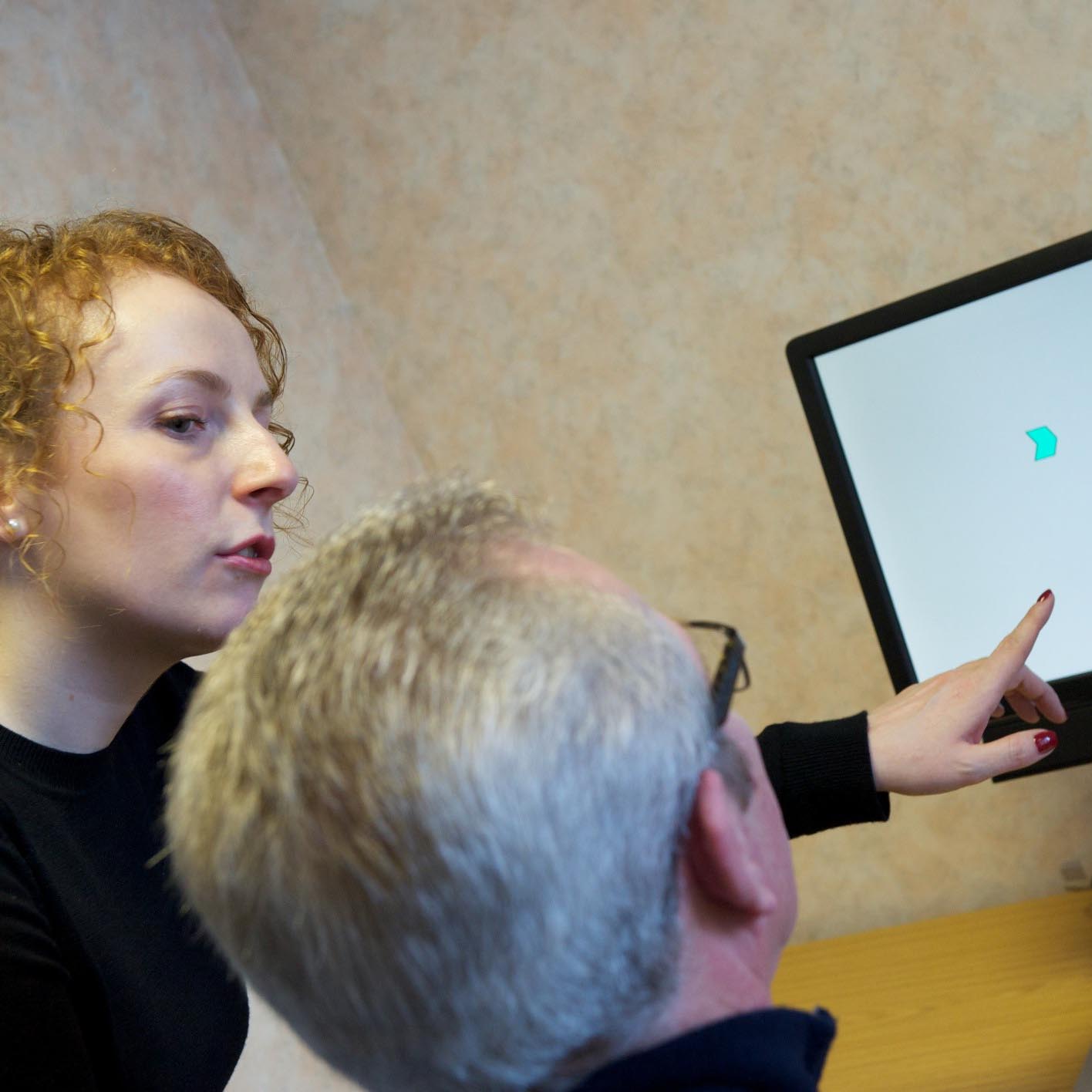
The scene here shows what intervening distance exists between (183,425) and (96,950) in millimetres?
380

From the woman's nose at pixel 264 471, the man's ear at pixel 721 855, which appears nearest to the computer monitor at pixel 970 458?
the woman's nose at pixel 264 471

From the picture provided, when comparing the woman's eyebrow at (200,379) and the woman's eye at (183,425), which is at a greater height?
the woman's eyebrow at (200,379)

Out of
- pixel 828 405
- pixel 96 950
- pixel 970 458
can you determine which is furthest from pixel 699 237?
pixel 96 950

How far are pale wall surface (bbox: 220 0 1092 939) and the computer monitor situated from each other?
0.24 m

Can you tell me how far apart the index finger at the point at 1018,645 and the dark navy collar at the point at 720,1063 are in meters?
0.47

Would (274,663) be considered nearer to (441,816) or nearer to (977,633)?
(441,816)

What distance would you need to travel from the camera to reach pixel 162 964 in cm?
93

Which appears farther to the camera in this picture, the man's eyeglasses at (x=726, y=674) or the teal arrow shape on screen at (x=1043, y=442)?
the teal arrow shape on screen at (x=1043, y=442)

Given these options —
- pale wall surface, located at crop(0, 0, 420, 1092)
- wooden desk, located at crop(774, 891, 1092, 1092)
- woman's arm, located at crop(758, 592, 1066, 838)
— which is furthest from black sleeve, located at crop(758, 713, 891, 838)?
pale wall surface, located at crop(0, 0, 420, 1092)

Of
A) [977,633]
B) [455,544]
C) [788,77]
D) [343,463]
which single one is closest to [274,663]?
[455,544]

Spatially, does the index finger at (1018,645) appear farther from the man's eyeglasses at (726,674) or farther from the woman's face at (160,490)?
the woman's face at (160,490)

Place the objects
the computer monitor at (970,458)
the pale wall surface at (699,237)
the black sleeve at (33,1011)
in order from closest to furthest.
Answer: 1. the black sleeve at (33,1011)
2. the computer monitor at (970,458)
3. the pale wall surface at (699,237)

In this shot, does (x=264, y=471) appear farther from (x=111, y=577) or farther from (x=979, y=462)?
(x=979, y=462)

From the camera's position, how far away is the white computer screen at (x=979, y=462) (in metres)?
1.09
